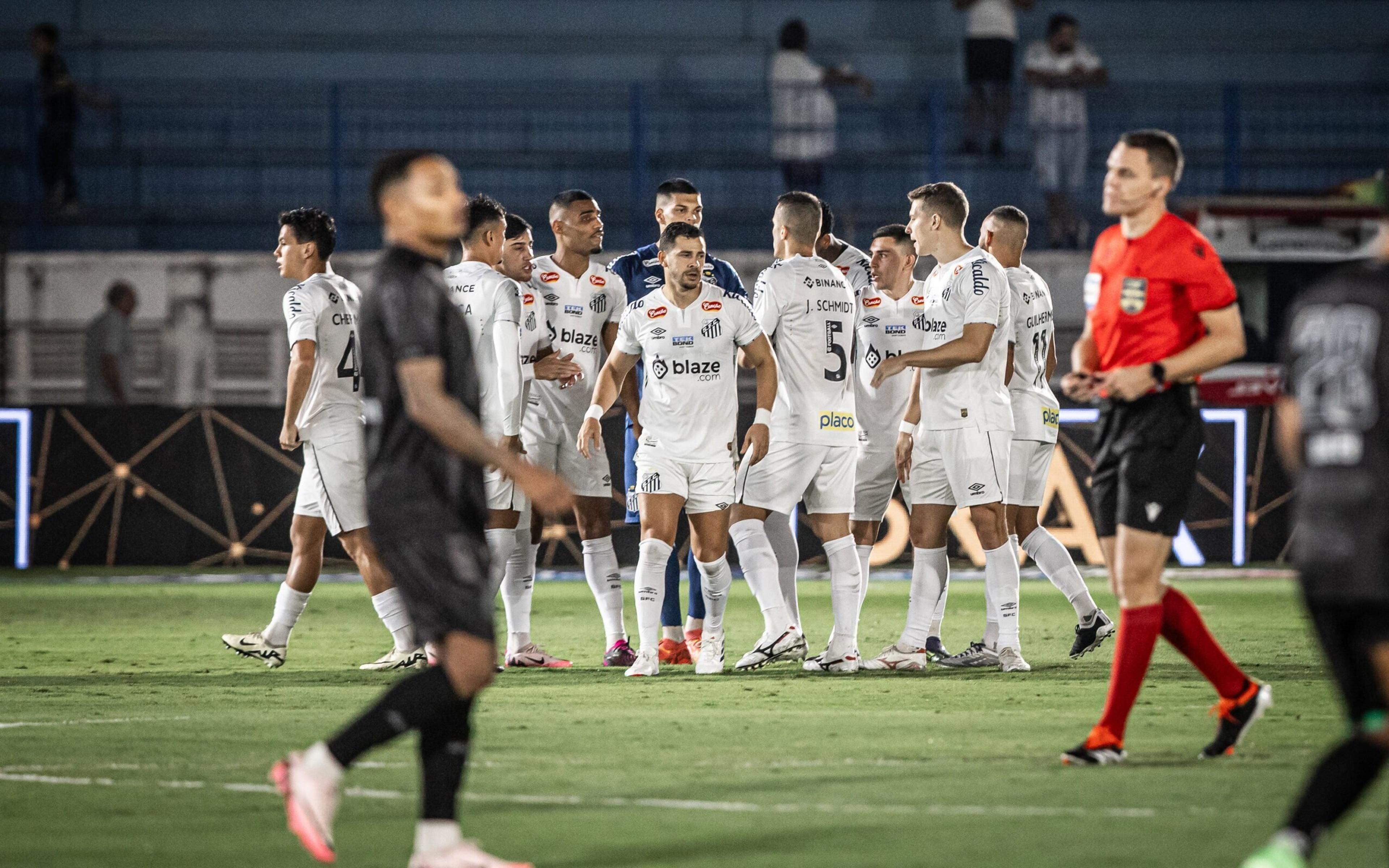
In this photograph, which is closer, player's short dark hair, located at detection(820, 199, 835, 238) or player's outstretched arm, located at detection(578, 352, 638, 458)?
player's outstretched arm, located at detection(578, 352, 638, 458)

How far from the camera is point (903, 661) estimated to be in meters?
9.78

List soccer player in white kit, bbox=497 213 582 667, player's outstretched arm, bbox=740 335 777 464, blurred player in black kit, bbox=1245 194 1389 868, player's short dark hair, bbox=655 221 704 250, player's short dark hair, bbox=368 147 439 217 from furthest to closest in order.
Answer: soccer player in white kit, bbox=497 213 582 667, player's short dark hair, bbox=655 221 704 250, player's outstretched arm, bbox=740 335 777 464, player's short dark hair, bbox=368 147 439 217, blurred player in black kit, bbox=1245 194 1389 868

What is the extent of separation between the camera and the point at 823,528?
9828mm

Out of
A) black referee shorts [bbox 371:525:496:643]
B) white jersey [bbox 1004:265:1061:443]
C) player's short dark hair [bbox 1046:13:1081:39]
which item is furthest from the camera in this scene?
player's short dark hair [bbox 1046:13:1081:39]

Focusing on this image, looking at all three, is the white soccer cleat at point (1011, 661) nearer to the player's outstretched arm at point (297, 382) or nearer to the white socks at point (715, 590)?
the white socks at point (715, 590)

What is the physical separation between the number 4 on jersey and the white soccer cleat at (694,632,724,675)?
2327 mm

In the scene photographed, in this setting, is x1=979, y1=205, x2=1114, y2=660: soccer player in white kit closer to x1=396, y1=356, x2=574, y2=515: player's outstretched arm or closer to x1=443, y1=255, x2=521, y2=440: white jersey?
x1=443, y1=255, x2=521, y2=440: white jersey

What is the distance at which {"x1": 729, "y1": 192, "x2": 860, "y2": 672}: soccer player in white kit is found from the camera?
977 cm

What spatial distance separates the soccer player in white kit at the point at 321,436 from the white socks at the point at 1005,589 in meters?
3.03

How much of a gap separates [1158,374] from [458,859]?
3060mm

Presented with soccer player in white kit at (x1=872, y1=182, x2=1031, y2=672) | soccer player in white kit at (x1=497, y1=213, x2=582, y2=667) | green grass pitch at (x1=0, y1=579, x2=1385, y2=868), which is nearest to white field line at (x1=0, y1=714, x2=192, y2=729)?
green grass pitch at (x1=0, y1=579, x2=1385, y2=868)

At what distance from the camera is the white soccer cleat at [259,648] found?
9.98m

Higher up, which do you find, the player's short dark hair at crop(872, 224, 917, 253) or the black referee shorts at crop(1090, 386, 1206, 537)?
the player's short dark hair at crop(872, 224, 917, 253)

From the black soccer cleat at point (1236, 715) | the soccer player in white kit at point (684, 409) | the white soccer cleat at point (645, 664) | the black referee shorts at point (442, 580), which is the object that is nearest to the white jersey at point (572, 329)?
the soccer player in white kit at point (684, 409)
